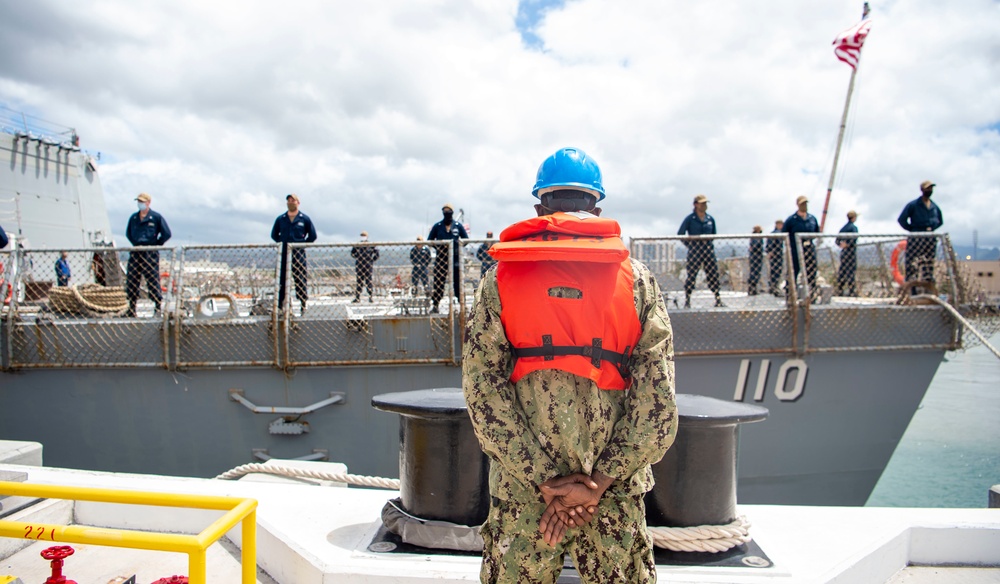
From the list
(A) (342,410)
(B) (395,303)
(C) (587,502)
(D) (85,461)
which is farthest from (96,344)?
(C) (587,502)

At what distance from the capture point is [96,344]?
6824 mm

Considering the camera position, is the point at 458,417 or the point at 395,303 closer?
the point at 458,417

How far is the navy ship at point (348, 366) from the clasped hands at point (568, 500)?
16.2 feet

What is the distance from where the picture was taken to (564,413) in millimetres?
1707

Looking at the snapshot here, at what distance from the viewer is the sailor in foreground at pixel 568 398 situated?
1.67 meters

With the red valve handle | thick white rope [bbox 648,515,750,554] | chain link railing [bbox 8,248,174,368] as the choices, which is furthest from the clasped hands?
chain link railing [bbox 8,248,174,368]

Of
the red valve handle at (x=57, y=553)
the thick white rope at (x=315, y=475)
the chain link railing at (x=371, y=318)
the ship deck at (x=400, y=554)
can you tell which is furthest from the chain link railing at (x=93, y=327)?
the red valve handle at (x=57, y=553)

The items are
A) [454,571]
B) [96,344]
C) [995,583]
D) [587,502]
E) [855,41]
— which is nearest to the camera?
[587,502]

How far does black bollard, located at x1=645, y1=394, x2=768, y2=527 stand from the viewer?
2.61m

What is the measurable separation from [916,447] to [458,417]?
15005 mm

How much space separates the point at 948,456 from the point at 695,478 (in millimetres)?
13780

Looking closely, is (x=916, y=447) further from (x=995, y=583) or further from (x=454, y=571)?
(x=454, y=571)

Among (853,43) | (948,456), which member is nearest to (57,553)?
(853,43)

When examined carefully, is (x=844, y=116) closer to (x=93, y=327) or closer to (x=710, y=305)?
(x=710, y=305)
